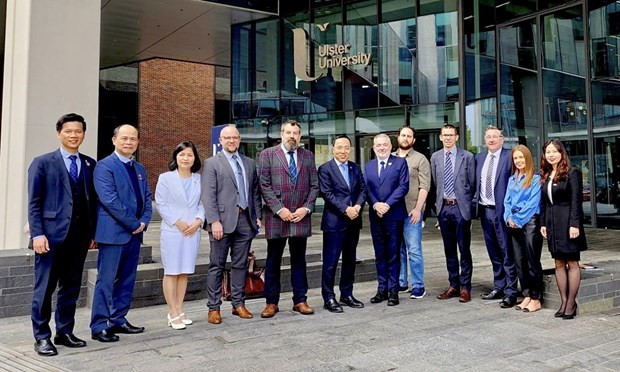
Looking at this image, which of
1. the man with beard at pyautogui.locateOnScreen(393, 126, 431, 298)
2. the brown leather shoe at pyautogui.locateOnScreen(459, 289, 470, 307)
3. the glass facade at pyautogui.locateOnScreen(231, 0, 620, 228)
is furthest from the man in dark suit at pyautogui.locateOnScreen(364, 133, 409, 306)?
the glass facade at pyautogui.locateOnScreen(231, 0, 620, 228)

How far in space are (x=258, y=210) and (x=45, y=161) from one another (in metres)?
1.97

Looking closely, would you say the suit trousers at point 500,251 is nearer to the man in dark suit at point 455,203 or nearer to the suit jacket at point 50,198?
the man in dark suit at point 455,203

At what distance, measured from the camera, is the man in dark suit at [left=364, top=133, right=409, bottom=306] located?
5543 millimetres

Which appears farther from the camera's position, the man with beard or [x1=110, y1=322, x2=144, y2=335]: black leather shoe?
the man with beard

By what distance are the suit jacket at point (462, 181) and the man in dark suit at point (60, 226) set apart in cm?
367

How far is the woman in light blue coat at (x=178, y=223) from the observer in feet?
15.0

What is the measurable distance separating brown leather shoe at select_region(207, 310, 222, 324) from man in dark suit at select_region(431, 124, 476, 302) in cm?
258

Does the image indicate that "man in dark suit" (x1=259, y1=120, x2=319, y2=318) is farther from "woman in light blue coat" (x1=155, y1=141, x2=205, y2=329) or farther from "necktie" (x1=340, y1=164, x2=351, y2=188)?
"woman in light blue coat" (x1=155, y1=141, x2=205, y2=329)

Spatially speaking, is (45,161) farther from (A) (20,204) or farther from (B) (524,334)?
(B) (524,334)

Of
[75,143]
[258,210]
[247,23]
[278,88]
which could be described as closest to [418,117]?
[278,88]

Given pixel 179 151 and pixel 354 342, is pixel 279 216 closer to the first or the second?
pixel 179 151

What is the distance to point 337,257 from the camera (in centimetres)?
536

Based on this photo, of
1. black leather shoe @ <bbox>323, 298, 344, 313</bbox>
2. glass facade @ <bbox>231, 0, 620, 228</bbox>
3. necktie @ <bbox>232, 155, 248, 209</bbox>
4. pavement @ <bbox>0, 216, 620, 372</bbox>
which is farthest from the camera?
glass facade @ <bbox>231, 0, 620, 228</bbox>

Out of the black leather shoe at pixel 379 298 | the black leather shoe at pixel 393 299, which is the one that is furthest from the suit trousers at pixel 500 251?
the black leather shoe at pixel 379 298
